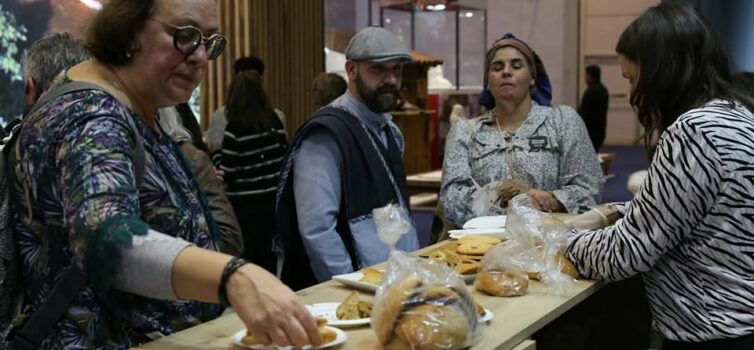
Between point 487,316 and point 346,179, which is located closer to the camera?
point 487,316

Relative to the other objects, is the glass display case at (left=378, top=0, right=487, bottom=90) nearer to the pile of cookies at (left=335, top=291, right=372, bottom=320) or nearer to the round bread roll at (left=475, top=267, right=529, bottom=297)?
the round bread roll at (left=475, top=267, right=529, bottom=297)

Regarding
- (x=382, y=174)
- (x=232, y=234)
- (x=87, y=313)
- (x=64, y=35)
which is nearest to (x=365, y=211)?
(x=382, y=174)

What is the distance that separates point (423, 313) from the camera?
5.49ft

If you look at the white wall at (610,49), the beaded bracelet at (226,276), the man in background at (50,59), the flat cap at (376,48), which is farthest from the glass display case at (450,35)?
the beaded bracelet at (226,276)

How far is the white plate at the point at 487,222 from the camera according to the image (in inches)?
121

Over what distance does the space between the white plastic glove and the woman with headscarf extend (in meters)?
0.76

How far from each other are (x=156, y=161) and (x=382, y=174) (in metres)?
1.60

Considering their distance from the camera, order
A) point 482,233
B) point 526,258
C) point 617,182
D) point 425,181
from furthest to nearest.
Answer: point 617,182 < point 425,181 < point 482,233 < point 526,258

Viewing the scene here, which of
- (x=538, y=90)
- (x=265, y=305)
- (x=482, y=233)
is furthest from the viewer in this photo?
(x=538, y=90)

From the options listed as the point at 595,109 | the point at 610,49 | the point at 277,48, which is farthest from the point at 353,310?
the point at 610,49

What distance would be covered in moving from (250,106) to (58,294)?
421 cm

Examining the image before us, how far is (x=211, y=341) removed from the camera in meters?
1.74

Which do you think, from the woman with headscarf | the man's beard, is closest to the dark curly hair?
the man's beard

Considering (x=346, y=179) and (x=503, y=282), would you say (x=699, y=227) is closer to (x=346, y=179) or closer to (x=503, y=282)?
(x=503, y=282)
